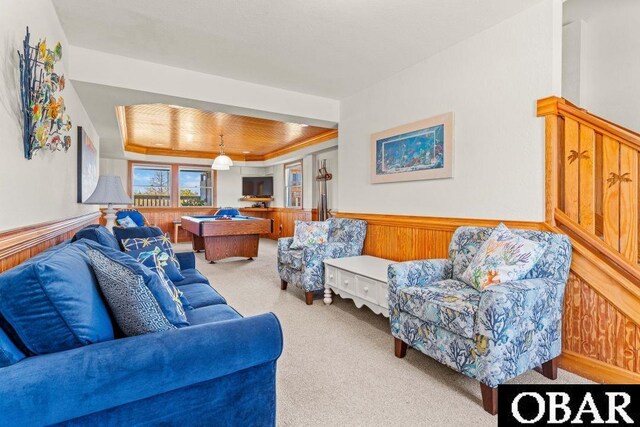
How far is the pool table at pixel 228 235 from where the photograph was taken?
17.6 feet

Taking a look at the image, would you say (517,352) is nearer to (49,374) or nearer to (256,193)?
(49,374)

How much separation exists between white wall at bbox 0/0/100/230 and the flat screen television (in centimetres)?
656

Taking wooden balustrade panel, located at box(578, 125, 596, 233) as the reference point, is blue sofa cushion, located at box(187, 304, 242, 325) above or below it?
below

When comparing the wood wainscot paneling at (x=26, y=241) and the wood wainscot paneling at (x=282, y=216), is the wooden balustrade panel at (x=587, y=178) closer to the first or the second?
the wood wainscot paneling at (x=26, y=241)

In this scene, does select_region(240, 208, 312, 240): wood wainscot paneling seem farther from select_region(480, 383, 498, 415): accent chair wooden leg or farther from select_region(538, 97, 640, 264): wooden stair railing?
select_region(480, 383, 498, 415): accent chair wooden leg

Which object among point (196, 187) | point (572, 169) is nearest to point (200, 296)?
point (572, 169)

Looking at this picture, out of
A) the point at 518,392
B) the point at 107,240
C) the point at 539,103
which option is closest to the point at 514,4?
the point at 539,103

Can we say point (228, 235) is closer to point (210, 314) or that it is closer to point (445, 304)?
point (210, 314)

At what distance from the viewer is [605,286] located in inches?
76.2

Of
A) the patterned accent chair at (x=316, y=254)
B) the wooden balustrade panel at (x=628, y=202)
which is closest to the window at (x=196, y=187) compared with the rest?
the patterned accent chair at (x=316, y=254)

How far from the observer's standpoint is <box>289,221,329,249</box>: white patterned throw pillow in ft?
12.6

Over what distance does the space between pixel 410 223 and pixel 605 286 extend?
1529 mm

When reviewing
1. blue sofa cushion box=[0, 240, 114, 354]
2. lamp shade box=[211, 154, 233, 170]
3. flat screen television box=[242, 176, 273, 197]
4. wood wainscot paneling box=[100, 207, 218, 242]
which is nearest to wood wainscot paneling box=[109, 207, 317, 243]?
wood wainscot paneling box=[100, 207, 218, 242]

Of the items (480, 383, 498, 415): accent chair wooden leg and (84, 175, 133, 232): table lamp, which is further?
(84, 175, 133, 232): table lamp
